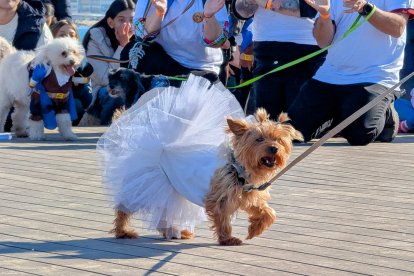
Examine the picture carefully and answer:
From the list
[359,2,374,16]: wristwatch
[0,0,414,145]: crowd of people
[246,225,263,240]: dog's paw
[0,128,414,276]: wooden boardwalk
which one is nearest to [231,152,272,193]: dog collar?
[246,225,263,240]: dog's paw

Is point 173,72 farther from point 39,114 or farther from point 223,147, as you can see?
point 223,147

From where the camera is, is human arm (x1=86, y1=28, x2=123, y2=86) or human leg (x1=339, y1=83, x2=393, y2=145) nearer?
human leg (x1=339, y1=83, x2=393, y2=145)

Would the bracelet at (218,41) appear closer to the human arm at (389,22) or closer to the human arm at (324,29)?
the human arm at (324,29)

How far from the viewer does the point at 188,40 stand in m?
9.25

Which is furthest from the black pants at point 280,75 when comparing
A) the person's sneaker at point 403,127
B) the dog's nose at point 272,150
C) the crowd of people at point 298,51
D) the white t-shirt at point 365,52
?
the dog's nose at point 272,150

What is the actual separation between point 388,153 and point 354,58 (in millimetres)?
930

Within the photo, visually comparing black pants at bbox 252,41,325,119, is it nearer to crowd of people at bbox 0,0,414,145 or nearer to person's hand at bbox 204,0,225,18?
crowd of people at bbox 0,0,414,145

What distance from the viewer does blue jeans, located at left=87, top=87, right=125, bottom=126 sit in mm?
10844

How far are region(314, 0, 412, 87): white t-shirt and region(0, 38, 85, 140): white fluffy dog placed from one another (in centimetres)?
248

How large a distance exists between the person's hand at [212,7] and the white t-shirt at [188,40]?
1.14 feet

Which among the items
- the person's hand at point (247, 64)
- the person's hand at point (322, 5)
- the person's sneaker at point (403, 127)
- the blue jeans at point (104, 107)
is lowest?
the blue jeans at point (104, 107)

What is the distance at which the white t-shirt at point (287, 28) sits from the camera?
934cm

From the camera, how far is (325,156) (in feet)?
27.3

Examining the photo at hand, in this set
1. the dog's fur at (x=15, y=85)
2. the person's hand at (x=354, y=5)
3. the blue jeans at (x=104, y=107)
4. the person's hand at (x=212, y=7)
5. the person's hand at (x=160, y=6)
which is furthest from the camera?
the blue jeans at (x=104, y=107)
